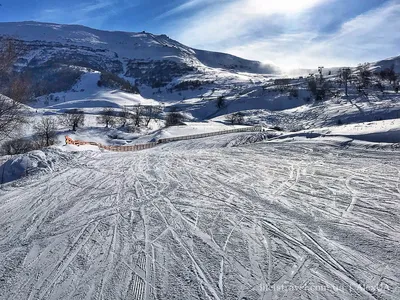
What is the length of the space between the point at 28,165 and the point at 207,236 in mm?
12062

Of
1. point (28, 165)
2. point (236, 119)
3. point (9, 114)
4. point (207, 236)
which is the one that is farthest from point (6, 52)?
point (236, 119)

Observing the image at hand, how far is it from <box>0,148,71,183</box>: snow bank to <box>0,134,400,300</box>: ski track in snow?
1.85 m

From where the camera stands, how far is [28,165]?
49.9 ft

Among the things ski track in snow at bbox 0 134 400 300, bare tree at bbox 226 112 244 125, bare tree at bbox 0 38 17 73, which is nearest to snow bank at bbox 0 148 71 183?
ski track in snow at bbox 0 134 400 300

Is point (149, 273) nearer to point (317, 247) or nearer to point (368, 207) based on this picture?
point (317, 247)

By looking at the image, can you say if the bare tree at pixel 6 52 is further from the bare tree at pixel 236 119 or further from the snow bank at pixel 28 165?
the bare tree at pixel 236 119

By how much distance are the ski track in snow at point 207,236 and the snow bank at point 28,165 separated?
1.85 m

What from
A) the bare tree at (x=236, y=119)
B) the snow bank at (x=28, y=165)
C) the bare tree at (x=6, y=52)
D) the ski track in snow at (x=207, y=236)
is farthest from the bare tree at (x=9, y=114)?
the bare tree at (x=236, y=119)

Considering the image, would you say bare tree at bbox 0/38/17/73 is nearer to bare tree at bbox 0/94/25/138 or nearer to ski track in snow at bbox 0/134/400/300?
bare tree at bbox 0/94/25/138

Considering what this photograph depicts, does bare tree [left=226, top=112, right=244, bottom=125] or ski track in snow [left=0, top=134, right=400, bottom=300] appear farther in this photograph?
bare tree [left=226, top=112, right=244, bottom=125]

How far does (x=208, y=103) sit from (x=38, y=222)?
13766 centimetres

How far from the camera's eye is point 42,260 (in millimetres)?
6516

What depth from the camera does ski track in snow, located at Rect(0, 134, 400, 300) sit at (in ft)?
17.6

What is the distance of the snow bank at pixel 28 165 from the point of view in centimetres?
1458
